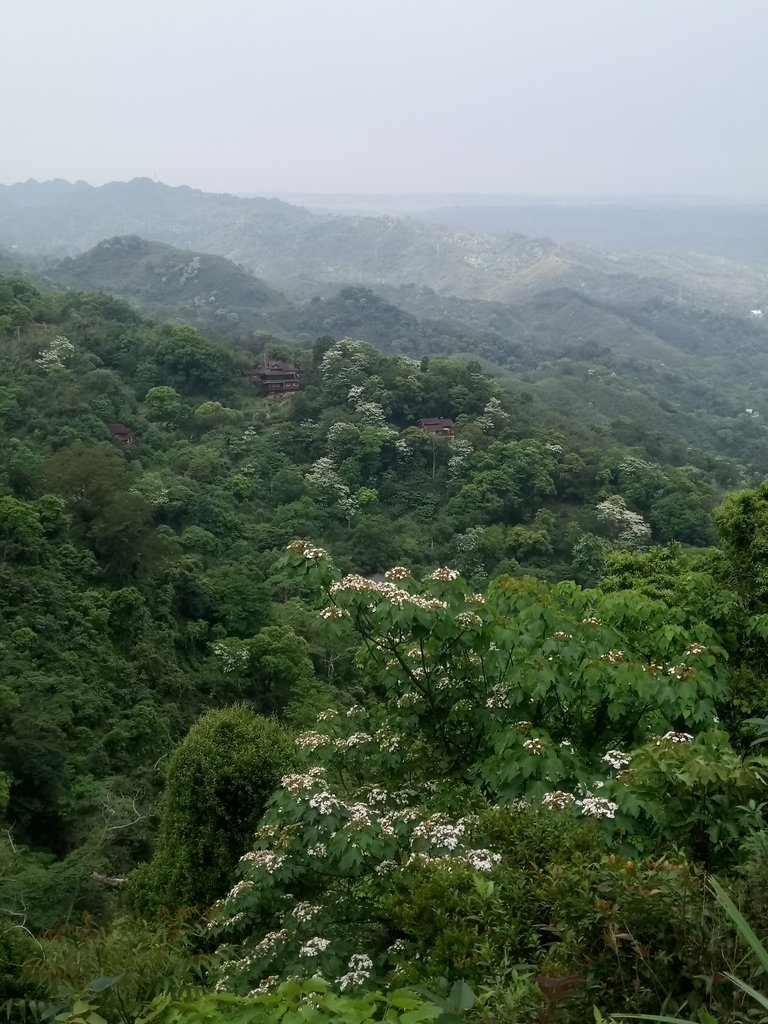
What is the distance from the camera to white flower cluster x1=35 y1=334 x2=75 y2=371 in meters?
25.0

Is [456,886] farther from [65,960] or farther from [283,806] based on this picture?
[65,960]

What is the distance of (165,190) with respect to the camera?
188250mm

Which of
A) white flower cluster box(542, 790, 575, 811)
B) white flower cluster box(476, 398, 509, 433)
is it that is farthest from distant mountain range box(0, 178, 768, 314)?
white flower cluster box(542, 790, 575, 811)

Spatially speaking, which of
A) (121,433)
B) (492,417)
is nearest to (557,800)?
(121,433)

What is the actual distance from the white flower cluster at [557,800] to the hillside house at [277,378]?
96.1ft

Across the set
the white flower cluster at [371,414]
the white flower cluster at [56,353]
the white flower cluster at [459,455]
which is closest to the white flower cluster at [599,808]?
the white flower cluster at [459,455]

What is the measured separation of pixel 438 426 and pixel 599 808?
1042 inches

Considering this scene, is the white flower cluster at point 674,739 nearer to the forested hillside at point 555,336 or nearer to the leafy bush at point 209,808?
the leafy bush at point 209,808

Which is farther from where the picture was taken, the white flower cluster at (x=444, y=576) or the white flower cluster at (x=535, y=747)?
the white flower cluster at (x=444, y=576)

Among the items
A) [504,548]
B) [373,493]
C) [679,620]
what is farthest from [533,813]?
[373,493]

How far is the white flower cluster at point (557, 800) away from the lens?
248cm

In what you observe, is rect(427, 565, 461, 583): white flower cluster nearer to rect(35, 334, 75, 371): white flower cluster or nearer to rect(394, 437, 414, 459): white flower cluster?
rect(394, 437, 414, 459): white flower cluster

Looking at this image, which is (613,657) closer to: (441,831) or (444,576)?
(444,576)

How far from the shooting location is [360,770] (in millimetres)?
3764
